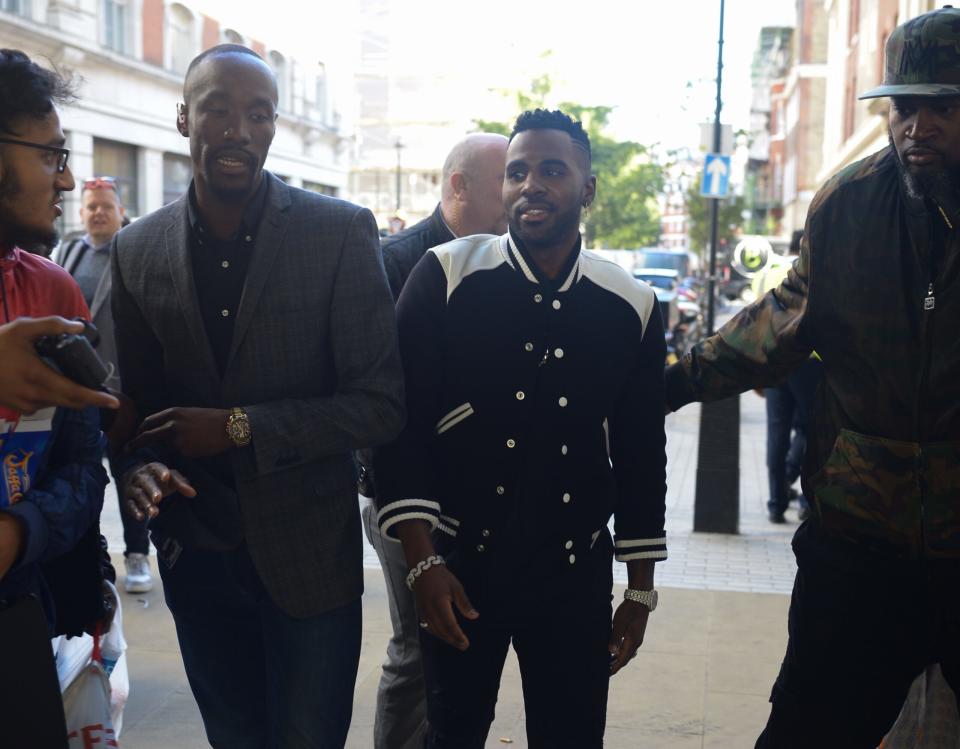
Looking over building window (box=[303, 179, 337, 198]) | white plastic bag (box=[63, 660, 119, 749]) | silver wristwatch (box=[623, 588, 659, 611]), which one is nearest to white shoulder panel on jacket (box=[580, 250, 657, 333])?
silver wristwatch (box=[623, 588, 659, 611])

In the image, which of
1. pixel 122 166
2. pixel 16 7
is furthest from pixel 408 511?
pixel 122 166

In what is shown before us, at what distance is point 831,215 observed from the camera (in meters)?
2.98

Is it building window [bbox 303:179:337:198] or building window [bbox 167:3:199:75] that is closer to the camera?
building window [bbox 167:3:199:75]

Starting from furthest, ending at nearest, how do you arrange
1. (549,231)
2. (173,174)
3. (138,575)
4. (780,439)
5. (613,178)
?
(613,178) → (173,174) → (780,439) → (138,575) → (549,231)

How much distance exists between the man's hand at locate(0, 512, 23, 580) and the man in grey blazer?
0.47m

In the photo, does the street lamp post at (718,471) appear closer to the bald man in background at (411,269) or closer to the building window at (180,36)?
the bald man in background at (411,269)

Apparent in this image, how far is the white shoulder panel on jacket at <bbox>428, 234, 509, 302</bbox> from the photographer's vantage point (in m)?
2.91

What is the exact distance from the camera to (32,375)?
210 centimetres

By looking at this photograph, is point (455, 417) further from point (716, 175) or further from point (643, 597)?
point (716, 175)

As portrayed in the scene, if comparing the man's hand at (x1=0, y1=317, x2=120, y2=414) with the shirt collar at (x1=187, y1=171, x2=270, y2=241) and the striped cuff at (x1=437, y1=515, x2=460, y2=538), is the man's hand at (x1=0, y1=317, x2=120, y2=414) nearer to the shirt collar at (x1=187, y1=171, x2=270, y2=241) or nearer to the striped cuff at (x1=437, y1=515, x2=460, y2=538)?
the shirt collar at (x1=187, y1=171, x2=270, y2=241)

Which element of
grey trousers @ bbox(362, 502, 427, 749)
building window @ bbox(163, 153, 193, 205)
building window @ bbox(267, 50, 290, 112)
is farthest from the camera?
building window @ bbox(267, 50, 290, 112)

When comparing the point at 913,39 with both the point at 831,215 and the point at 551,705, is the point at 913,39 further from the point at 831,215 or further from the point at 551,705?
the point at 551,705

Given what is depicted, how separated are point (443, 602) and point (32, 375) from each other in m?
1.08

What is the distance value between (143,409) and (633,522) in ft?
4.03
